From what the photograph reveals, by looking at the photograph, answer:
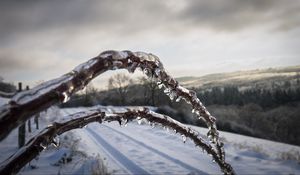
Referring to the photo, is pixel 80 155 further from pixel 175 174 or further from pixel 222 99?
pixel 222 99

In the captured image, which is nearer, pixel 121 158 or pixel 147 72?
pixel 147 72

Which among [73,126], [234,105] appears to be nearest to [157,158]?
[73,126]

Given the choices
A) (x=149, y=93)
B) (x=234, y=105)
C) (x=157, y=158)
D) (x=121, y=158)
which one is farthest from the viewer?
(x=234, y=105)

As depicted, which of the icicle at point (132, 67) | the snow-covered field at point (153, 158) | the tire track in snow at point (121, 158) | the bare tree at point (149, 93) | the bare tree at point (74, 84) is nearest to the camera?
the bare tree at point (74, 84)

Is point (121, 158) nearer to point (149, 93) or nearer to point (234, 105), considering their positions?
point (149, 93)

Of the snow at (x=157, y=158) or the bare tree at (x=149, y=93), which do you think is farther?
the bare tree at (x=149, y=93)

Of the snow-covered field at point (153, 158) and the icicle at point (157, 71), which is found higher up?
the icicle at point (157, 71)

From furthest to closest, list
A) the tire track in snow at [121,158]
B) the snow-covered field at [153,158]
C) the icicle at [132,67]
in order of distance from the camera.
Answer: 1. the tire track in snow at [121,158]
2. the snow-covered field at [153,158]
3. the icicle at [132,67]

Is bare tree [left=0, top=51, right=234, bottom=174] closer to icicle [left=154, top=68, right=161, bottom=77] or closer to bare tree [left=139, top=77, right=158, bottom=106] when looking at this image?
icicle [left=154, top=68, right=161, bottom=77]

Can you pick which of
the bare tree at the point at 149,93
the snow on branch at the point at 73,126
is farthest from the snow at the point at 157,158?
the bare tree at the point at 149,93

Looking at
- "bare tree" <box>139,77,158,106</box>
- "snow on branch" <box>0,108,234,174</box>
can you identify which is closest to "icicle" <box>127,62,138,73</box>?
"snow on branch" <box>0,108,234,174</box>

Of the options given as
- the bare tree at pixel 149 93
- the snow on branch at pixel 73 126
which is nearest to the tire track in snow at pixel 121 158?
the snow on branch at pixel 73 126

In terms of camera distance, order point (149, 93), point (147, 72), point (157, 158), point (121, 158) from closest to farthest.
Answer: point (147, 72) < point (157, 158) < point (121, 158) < point (149, 93)

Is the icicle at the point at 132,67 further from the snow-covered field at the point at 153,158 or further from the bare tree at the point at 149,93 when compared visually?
the bare tree at the point at 149,93
